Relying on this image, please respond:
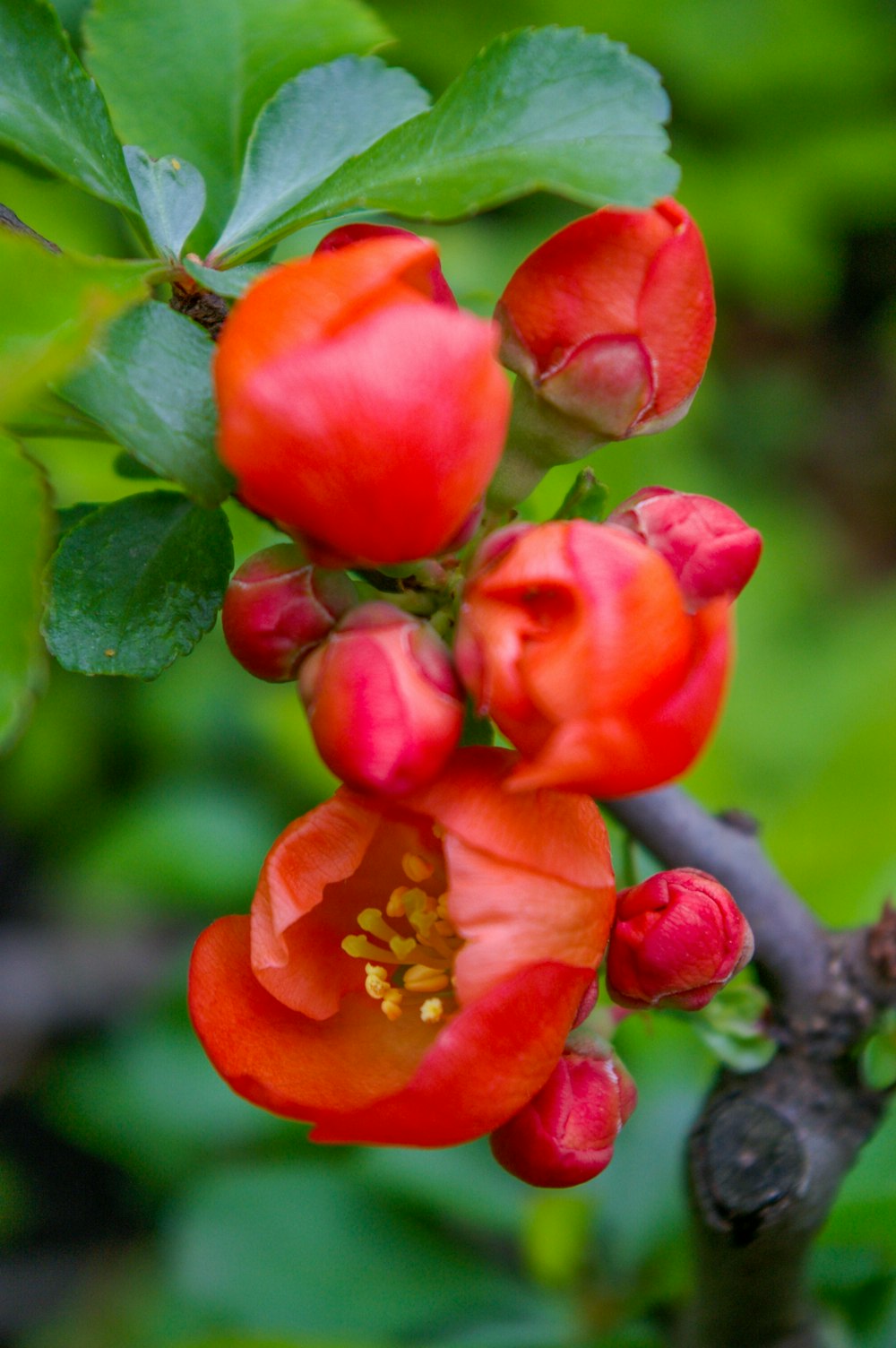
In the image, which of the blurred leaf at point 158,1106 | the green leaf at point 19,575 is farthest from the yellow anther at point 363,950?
the blurred leaf at point 158,1106

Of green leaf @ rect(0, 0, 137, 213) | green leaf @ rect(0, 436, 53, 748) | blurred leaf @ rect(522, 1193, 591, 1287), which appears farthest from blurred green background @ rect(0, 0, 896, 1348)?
green leaf @ rect(0, 436, 53, 748)

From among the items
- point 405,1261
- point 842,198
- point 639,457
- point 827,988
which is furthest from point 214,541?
point 842,198

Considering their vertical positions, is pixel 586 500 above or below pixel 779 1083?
above

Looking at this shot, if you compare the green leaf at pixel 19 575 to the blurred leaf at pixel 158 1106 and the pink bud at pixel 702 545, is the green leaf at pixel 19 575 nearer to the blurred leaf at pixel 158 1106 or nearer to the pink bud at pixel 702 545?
the pink bud at pixel 702 545

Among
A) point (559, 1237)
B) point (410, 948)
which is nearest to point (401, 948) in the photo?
point (410, 948)

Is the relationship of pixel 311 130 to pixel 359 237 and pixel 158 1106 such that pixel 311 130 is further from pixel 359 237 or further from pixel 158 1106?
pixel 158 1106
